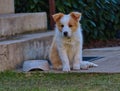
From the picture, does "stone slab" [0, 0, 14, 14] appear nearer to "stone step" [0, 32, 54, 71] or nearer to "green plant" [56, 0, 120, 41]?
"stone step" [0, 32, 54, 71]

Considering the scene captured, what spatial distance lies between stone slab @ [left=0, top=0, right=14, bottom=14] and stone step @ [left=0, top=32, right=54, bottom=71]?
41.7 inches

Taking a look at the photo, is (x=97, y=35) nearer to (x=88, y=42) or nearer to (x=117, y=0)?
(x=88, y=42)

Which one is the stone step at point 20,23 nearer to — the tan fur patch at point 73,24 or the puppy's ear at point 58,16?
the puppy's ear at point 58,16

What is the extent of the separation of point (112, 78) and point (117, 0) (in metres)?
6.14

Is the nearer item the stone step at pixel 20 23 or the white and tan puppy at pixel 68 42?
the white and tan puppy at pixel 68 42

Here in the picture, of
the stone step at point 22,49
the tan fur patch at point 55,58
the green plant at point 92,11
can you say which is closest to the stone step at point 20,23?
the stone step at point 22,49

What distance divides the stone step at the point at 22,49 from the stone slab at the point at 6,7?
106 cm

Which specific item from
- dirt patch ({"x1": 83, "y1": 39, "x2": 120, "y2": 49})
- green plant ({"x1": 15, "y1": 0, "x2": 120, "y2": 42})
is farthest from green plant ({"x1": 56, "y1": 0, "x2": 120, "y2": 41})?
dirt patch ({"x1": 83, "y1": 39, "x2": 120, "y2": 49})

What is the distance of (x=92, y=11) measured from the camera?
12703 mm

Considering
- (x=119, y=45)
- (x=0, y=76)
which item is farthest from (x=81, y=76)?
(x=119, y=45)

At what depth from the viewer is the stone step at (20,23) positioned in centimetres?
945

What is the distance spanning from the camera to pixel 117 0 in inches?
525

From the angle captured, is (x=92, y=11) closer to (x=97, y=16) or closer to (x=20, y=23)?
(x=97, y=16)

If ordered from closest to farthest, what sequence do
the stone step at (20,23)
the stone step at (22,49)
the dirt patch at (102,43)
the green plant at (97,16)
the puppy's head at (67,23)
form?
the puppy's head at (67,23)
the stone step at (22,49)
the stone step at (20,23)
the green plant at (97,16)
the dirt patch at (102,43)
